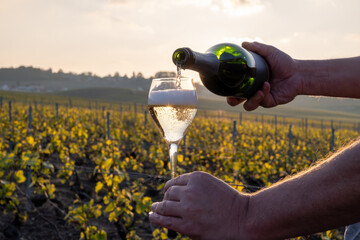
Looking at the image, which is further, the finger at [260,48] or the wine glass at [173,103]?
the finger at [260,48]

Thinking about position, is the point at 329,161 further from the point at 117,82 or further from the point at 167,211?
the point at 117,82

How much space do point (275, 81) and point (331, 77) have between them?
28 centimetres

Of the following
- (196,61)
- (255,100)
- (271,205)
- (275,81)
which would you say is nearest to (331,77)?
(275,81)

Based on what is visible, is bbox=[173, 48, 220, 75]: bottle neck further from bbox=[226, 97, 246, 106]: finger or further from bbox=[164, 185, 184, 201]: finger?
bbox=[164, 185, 184, 201]: finger

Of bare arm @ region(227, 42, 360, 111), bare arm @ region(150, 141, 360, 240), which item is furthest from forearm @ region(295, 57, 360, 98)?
bare arm @ region(150, 141, 360, 240)

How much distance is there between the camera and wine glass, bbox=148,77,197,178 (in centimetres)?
129

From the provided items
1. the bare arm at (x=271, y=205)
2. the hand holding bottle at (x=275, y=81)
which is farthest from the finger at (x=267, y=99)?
the bare arm at (x=271, y=205)

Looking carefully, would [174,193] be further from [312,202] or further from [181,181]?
[312,202]

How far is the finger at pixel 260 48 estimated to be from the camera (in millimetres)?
1853

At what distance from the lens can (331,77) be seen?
1.85 meters

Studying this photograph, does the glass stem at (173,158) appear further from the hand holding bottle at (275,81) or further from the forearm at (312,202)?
the hand holding bottle at (275,81)

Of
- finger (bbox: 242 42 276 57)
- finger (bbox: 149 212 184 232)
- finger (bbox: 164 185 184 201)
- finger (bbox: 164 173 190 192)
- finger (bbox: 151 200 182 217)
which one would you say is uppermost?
finger (bbox: 242 42 276 57)

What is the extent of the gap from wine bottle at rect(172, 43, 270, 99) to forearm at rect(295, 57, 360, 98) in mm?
208

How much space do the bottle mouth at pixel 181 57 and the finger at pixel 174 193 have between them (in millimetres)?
489
